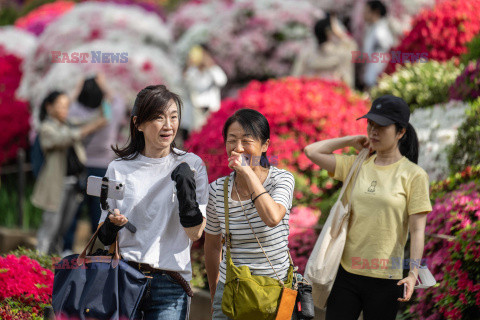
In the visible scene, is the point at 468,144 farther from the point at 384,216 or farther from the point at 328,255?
the point at 328,255

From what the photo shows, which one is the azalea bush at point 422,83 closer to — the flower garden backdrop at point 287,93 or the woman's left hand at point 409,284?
the flower garden backdrop at point 287,93

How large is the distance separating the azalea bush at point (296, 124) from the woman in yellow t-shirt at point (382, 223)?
242cm

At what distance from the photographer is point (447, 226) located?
4676 mm

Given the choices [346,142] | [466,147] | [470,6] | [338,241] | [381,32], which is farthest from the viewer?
[381,32]

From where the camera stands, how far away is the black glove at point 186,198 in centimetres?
325

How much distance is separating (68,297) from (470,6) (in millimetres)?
6639

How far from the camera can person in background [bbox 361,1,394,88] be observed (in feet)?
32.6

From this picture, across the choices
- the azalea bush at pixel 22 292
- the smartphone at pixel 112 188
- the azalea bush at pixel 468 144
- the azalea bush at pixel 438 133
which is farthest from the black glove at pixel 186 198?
the azalea bush at pixel 438 133

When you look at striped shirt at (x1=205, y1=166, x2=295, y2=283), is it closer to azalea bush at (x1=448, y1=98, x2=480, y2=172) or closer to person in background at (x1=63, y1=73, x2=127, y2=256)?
azalea bush at (x1=448, y1=98, x2=480, y2=172)

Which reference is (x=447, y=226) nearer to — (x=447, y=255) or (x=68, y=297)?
(x=447, y=255)

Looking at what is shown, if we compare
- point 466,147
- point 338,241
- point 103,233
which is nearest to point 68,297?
point 103,233

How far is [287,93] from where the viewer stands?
704 cm

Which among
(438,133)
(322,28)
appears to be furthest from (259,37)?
(438,133)

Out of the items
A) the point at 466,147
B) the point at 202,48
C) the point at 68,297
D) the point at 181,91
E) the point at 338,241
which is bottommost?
the point at 68,297
